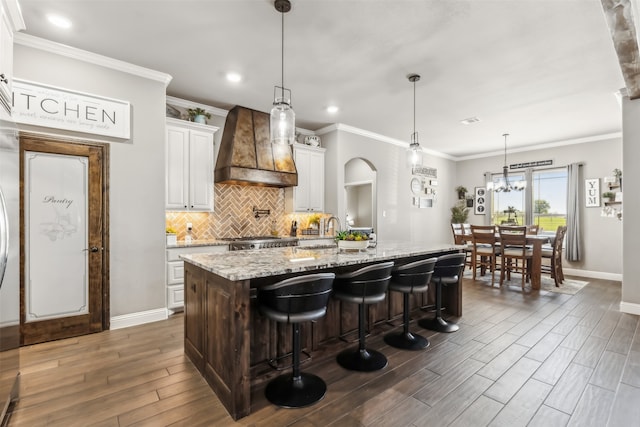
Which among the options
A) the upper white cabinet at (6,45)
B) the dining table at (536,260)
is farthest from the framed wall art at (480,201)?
the upper white cabinet at (6,45)

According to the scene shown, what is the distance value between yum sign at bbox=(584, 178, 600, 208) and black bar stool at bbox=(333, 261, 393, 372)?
6.24 metres

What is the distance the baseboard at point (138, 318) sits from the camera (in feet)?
11.0

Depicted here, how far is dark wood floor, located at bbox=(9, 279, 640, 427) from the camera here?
6.11 ft

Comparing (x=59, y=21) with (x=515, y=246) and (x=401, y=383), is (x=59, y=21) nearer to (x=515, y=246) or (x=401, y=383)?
(x=401, y=383)

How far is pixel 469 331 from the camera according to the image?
3234 mm

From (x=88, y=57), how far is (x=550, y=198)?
8.52m

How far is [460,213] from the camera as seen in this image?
8.09 meters

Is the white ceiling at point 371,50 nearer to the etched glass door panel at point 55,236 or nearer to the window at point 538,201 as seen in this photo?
the etched glass door panel at point 55,236

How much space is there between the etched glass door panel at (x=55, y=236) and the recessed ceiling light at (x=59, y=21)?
1188 millimetres

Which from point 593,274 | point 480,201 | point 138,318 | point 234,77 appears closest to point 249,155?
point 234,77

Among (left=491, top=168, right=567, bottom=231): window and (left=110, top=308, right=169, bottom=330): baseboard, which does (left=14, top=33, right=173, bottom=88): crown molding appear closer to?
(left=110, top=308, right=169, bottom=330): baseboard

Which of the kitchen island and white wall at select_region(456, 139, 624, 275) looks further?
white wall at select_region(456, 139, 624, 275)

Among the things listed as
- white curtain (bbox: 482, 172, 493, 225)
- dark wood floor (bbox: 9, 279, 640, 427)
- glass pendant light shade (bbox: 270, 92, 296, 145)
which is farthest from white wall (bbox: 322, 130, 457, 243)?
dark wood floor (bbox: 9, 279, 640, 427)

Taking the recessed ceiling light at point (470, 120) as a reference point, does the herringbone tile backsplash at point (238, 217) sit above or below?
below
